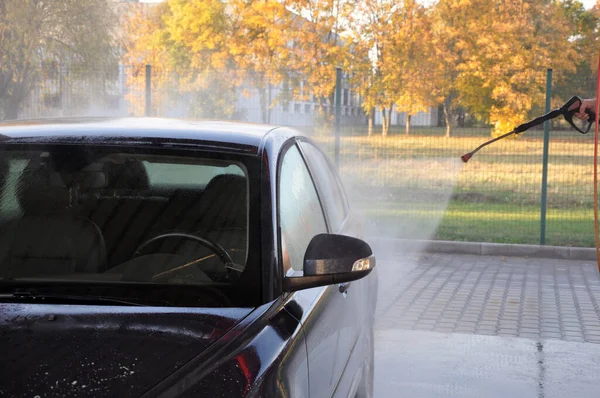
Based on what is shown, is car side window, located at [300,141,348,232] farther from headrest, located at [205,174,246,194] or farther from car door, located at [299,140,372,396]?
headrest, located at [205,174,246,194]

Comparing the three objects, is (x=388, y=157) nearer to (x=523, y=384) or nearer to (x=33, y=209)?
(x=523, y=384)

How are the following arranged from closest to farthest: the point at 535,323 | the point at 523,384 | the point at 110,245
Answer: the point at 110,245, the point at 523,384, the point at 535,323

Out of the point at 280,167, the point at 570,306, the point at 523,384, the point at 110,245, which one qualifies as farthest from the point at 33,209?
the point at 570,306

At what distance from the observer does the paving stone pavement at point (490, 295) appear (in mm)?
7668

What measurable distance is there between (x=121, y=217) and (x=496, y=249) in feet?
32.2

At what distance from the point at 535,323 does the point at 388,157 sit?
18.9 feet

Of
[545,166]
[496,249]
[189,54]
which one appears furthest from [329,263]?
[189,54]

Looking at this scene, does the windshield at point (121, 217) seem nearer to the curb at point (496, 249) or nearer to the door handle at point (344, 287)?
the door handle at point (344, 287)

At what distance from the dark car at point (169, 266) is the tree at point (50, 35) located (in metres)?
17.5

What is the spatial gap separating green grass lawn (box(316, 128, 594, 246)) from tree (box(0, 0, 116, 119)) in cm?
991

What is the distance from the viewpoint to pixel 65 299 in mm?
2789

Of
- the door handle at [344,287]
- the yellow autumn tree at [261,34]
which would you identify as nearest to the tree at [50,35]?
the yellow autumn tree at [261,34]

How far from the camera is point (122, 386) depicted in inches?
87.7

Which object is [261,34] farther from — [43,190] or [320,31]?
[43,190]
